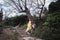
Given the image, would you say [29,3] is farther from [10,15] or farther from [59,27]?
[59,27]

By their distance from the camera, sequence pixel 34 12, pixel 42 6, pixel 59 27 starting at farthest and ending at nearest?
pixel 34 12 → pixel 42 6 → pixel 59 27

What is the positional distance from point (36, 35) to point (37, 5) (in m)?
5.00

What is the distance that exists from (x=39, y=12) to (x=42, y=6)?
950mm

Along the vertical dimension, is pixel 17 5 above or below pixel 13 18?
above

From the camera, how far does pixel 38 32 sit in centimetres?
1125

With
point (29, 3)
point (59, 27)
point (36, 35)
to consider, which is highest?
point (29, 3)

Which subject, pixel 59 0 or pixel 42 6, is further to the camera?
pixel 42 6

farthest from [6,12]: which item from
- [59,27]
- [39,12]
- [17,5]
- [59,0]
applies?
[59,27]

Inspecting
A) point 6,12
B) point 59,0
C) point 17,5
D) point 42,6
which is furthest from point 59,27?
point 6,12

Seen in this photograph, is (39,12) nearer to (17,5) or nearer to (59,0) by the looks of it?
(17,5)

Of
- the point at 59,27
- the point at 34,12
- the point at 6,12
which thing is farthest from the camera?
the point at 6,12

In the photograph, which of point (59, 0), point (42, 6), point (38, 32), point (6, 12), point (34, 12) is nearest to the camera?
point (38, 32)

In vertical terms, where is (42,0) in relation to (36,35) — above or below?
above

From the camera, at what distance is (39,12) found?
15625mm
